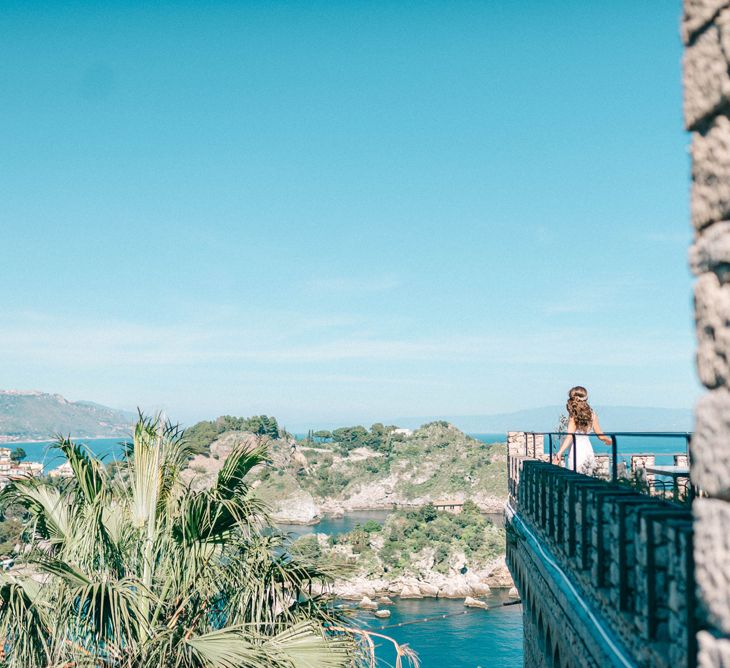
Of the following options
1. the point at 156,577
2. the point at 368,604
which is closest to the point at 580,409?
the point at 156,577

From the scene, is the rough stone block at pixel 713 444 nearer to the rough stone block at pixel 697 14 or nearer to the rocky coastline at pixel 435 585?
the rough stone block at pixel 697 14

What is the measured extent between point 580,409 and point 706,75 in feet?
32.1

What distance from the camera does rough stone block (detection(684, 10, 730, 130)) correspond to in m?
2.13

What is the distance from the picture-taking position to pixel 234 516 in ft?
23.1

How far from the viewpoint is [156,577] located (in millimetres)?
6949

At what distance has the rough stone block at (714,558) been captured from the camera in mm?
2037

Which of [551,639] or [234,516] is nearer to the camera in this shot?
[234,516]

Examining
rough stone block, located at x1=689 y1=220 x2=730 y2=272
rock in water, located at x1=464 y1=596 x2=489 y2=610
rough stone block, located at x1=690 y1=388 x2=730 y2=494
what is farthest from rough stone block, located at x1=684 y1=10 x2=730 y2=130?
rock in water, located at x1=464 y1=596 x2=489 y2=610

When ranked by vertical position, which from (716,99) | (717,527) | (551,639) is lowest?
(551,639)

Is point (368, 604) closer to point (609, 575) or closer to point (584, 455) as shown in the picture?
point (584, 455)

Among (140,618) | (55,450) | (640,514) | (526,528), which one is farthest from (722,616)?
(526,528)

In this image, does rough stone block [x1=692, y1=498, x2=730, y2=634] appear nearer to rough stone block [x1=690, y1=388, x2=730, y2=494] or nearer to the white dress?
rough stone block [x1=690, y1=388, x2=730, y2=494]

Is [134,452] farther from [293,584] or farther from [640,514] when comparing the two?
[640,514]

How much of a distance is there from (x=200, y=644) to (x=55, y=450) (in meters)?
3.11
